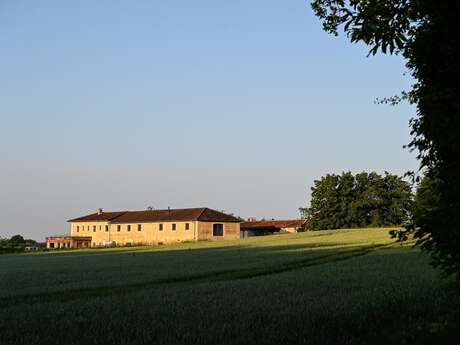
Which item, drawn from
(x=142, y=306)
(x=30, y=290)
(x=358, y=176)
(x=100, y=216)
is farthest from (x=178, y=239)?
(x=142, y=306)

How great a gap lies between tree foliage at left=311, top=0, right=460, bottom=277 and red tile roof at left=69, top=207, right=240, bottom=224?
102911 millimetres

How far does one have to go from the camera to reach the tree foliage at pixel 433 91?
280 inches

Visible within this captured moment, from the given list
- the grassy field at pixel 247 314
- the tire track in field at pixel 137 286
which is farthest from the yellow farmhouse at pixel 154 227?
the grassy field at pixel 247 314

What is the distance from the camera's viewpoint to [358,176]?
5256 inches

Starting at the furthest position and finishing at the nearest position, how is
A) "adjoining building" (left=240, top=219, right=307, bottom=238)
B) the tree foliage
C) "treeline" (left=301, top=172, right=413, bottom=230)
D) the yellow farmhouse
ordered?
1. "adjoining building" (left=240, top=219, right=307, bottom=238)
2. "treeline" (left=301, top=172, right=413, bottom=230)
3. the yellow farmhouse
4. the tree foliage

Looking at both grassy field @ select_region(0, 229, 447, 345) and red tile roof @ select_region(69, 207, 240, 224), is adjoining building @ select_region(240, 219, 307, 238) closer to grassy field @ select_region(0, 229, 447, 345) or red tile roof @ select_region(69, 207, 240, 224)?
red tile roof @ select_region(69, 207, 240, 224)

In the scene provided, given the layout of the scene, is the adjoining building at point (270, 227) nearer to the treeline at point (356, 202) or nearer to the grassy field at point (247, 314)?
the treeline at point (356, 202)

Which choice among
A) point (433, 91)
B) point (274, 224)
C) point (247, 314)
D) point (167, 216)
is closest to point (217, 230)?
point (167, 216)

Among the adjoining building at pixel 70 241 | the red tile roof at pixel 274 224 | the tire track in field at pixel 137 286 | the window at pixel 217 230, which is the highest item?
the red tile roof at pixel 274 224

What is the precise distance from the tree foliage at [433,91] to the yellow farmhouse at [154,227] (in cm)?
10275

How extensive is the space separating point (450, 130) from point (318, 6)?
18.6 ft

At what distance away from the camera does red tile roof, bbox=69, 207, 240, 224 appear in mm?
113625

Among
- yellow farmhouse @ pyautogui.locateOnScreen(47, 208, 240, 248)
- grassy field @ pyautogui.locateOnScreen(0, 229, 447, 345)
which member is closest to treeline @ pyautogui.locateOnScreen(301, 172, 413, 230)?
yellow farmhouse @ pyautogui.locateOnScreen(47, 208, 240, 248)

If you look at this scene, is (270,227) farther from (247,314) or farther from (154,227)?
(247,314)
